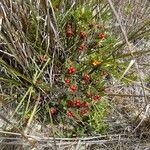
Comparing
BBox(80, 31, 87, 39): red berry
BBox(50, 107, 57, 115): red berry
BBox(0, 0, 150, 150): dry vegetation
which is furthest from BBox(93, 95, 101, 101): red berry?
BBox(80, 31, 87, 39): red berry

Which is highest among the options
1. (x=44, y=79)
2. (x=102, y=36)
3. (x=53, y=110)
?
(x=102, y=36)

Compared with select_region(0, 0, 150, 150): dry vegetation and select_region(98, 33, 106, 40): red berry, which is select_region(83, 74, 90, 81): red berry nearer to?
select_region(0, 0, 150, 150): dry vegetation

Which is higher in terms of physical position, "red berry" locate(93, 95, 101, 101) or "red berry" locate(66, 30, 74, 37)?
"red berry" locate(66, 30, 74, 37)

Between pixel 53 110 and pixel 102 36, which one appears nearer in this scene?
pixel 53 110

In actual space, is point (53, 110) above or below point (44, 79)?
below

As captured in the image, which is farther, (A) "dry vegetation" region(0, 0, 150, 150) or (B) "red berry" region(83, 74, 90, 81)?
(B) "red berry" region(83, 74, 90, 81)

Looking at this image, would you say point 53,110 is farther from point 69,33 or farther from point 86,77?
point 69,33

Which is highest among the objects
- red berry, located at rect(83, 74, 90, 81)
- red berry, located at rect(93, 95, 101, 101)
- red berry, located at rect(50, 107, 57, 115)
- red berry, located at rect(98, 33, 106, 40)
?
red berry, located at rect(98, 33, 106, 40)

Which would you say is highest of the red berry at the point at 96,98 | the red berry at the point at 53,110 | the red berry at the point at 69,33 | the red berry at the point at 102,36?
the red berry at the point at 69,33

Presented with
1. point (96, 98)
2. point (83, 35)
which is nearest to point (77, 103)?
point (96, 98)

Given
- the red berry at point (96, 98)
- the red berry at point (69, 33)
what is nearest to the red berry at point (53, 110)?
the red berry at point (96, 98)

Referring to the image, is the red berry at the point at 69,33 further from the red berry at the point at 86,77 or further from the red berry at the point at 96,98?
the red berry at the point at 96,98
